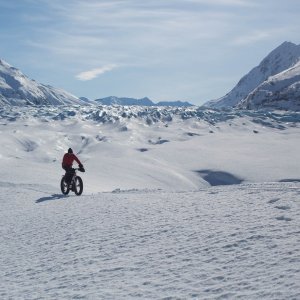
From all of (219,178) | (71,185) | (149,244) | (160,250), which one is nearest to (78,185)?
(71,185)

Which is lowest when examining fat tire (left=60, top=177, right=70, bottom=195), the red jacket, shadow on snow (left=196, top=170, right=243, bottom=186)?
shadow on snow (left=196, top=170, right=243, bottom=186)

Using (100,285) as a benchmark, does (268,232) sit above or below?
above

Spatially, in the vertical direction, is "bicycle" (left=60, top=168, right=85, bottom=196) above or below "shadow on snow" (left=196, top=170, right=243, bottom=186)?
above

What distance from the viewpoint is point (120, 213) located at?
1302 cm

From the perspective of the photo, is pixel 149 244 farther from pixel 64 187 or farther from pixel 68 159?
pixel 64 187

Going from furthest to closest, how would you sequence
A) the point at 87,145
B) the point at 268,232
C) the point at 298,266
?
the point at 87,145, the point at 268,232, the point at 298,266

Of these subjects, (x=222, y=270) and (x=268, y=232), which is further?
(x=268, y=232)

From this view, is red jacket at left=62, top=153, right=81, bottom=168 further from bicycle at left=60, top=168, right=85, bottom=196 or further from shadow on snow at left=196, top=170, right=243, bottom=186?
shadow on snow at left=196, top=170, right=243, bottom=186

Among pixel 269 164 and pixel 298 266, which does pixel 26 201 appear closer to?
pixel 298 266

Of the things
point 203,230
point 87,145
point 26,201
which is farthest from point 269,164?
point 203,230

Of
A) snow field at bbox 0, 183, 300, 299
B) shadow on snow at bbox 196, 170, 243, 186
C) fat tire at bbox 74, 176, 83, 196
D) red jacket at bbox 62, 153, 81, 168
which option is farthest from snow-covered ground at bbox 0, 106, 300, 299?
shadow on snow at bbox 196, 170, 243, 186

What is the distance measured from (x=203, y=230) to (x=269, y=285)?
3.48m

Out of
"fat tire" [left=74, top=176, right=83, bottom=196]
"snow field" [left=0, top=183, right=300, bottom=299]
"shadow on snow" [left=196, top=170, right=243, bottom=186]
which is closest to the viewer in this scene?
"snow field" [left=0, top=183, right=300, bottom=299]

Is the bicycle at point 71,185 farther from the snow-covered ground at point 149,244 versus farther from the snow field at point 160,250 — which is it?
the snow field at point 160,250
